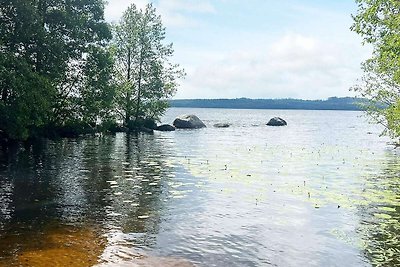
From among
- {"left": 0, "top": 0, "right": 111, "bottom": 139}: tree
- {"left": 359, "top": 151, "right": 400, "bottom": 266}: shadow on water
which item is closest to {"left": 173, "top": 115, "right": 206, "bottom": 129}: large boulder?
{"left": 0, "top": 0, "right": 111, "bottom": 139}: tree

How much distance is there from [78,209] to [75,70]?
36.7m

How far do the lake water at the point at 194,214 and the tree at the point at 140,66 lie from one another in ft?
136

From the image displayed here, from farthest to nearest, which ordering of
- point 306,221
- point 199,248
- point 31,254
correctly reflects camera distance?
point 306,221
point 199,248
point 31,254

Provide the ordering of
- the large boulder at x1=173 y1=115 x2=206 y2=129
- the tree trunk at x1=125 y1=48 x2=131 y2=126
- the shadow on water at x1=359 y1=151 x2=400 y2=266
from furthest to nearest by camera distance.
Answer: the large boulder at x1=173 y1=115 x2=206 y2=129 < the tree trunk at x1=125 y1=48 x2=131 y2=126 < the shadow on water at x1=359 y1=151 x2=400 y2=266

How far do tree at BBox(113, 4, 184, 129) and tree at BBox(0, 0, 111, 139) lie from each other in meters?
20.4

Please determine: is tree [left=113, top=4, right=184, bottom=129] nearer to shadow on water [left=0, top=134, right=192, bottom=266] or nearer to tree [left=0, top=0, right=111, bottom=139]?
tree [left=0, top=0, right=111, bottom=139]

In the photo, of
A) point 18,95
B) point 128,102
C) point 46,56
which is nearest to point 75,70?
point 46,56

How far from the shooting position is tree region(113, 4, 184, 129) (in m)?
73.8

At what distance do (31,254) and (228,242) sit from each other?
20.6 ft

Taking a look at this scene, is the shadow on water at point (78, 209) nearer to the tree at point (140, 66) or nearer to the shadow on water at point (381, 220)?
the shadow on water at point (381, 220)

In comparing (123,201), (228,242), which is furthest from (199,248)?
Answer: (123,201)

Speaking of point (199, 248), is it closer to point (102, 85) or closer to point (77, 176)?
point (77, 176)

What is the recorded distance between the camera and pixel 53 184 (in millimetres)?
23516

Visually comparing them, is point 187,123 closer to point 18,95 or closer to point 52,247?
point 18,95
